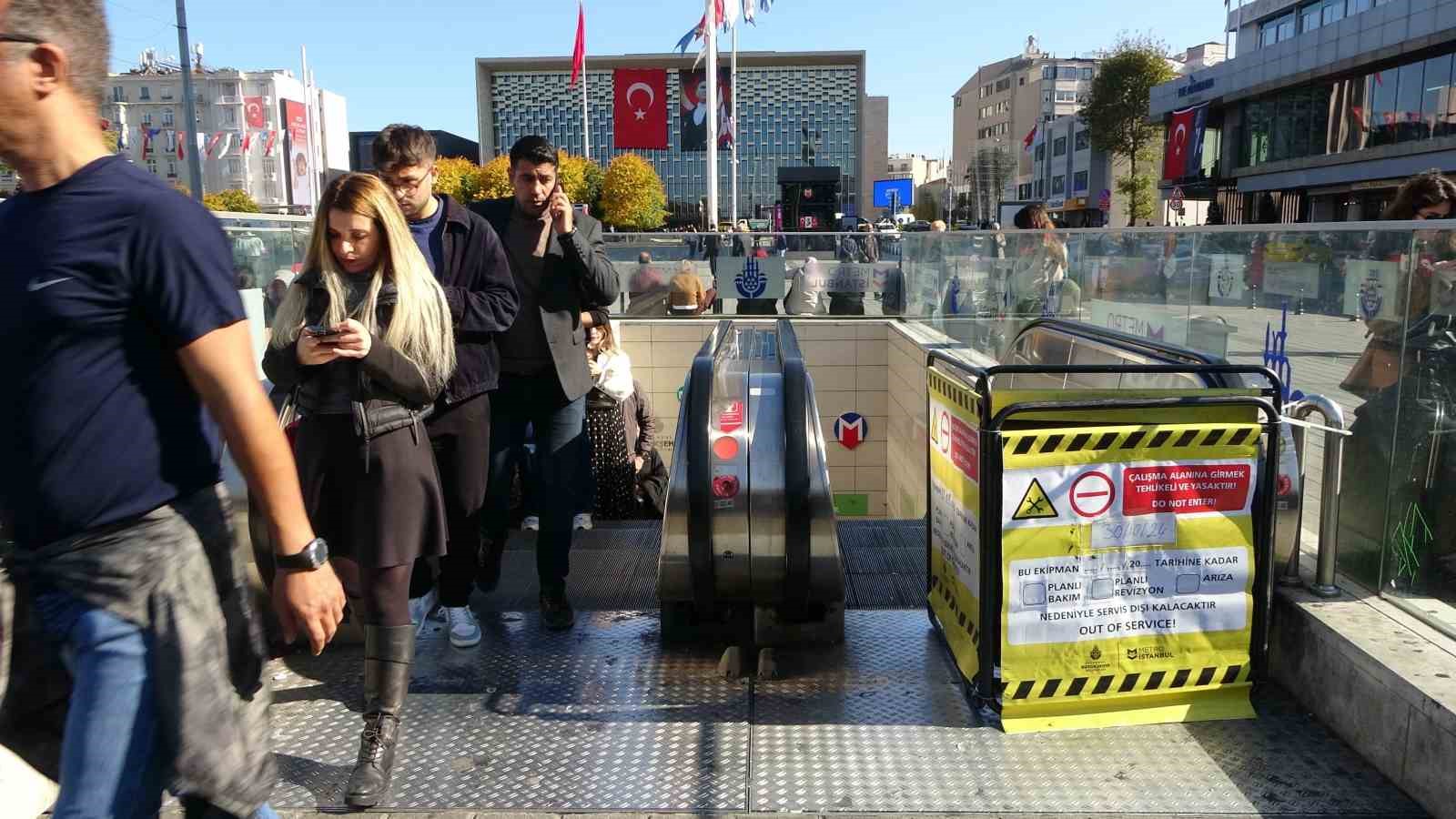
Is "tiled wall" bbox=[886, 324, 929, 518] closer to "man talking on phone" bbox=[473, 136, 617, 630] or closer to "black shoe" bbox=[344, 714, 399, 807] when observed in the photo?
"man talking on phone" bbox=[473, 136, 617, 630]

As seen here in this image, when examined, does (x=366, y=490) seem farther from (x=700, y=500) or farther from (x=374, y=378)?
(x=700, y=500)

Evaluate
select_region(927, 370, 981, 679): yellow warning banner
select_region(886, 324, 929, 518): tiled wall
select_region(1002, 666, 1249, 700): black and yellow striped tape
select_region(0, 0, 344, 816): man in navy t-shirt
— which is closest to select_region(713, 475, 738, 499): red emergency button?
select_region(927, 370, 981, 679): yellow warning banner

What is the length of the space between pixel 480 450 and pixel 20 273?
6.93ft

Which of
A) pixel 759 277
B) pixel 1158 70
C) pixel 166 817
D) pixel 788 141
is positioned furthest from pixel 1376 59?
pixel 788 141

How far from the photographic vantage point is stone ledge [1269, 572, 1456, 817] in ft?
9.22

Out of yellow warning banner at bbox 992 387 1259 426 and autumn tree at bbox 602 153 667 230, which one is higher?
autumn tree at bbox 602 153 667 230

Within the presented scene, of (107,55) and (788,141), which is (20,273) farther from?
(788,141)

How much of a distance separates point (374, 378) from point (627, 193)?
181ft

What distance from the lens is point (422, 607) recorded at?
13.9 ft

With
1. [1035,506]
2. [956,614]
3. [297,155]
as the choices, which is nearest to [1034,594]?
[1035,506]

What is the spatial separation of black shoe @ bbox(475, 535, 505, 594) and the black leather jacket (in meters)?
1.36

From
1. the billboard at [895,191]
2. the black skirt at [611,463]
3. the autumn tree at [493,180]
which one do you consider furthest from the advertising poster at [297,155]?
the black skirt at [611,463]

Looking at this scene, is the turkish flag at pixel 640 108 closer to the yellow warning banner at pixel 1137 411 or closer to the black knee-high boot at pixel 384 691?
the yellow warning banner at pixel 1137 411

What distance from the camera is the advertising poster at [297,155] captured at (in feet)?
314
